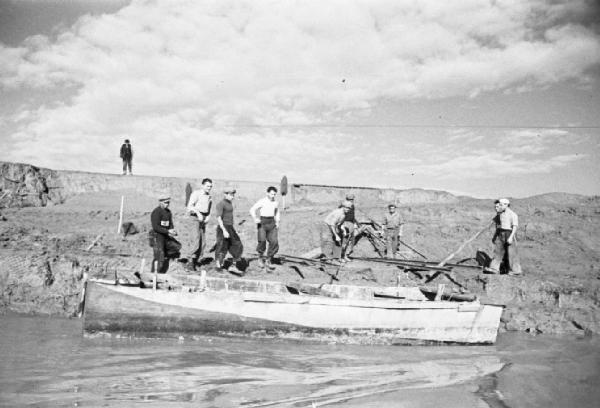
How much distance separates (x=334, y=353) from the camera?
6293 millimetres

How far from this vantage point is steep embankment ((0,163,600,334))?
336 inches

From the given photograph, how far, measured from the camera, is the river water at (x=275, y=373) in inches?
175

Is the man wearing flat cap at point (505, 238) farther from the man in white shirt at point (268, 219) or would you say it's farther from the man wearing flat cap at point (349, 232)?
the man in white shirt at point (268, 219)

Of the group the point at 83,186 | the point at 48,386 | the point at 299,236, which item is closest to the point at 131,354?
the point at 48,386

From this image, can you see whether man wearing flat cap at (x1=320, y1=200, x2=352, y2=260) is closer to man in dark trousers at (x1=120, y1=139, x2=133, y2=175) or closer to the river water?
the river water

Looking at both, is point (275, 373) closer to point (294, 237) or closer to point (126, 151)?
point (294, 237)

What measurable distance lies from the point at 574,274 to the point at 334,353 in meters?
8.34

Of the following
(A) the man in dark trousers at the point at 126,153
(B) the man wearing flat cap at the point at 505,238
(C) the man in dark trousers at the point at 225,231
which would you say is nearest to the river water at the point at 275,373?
(C) the man in dark trousers at the point at 225,231

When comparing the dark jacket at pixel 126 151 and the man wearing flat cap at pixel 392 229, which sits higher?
the dark jacket at pixel 126 151

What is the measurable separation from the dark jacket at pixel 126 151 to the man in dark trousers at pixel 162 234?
12565mm

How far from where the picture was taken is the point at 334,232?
9547 millimetres

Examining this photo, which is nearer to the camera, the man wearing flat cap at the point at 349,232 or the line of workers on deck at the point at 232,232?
the line of workers on deck at the point at 232,232

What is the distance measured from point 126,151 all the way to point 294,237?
1024 centimetres

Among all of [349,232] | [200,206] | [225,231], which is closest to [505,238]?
[349,232]
